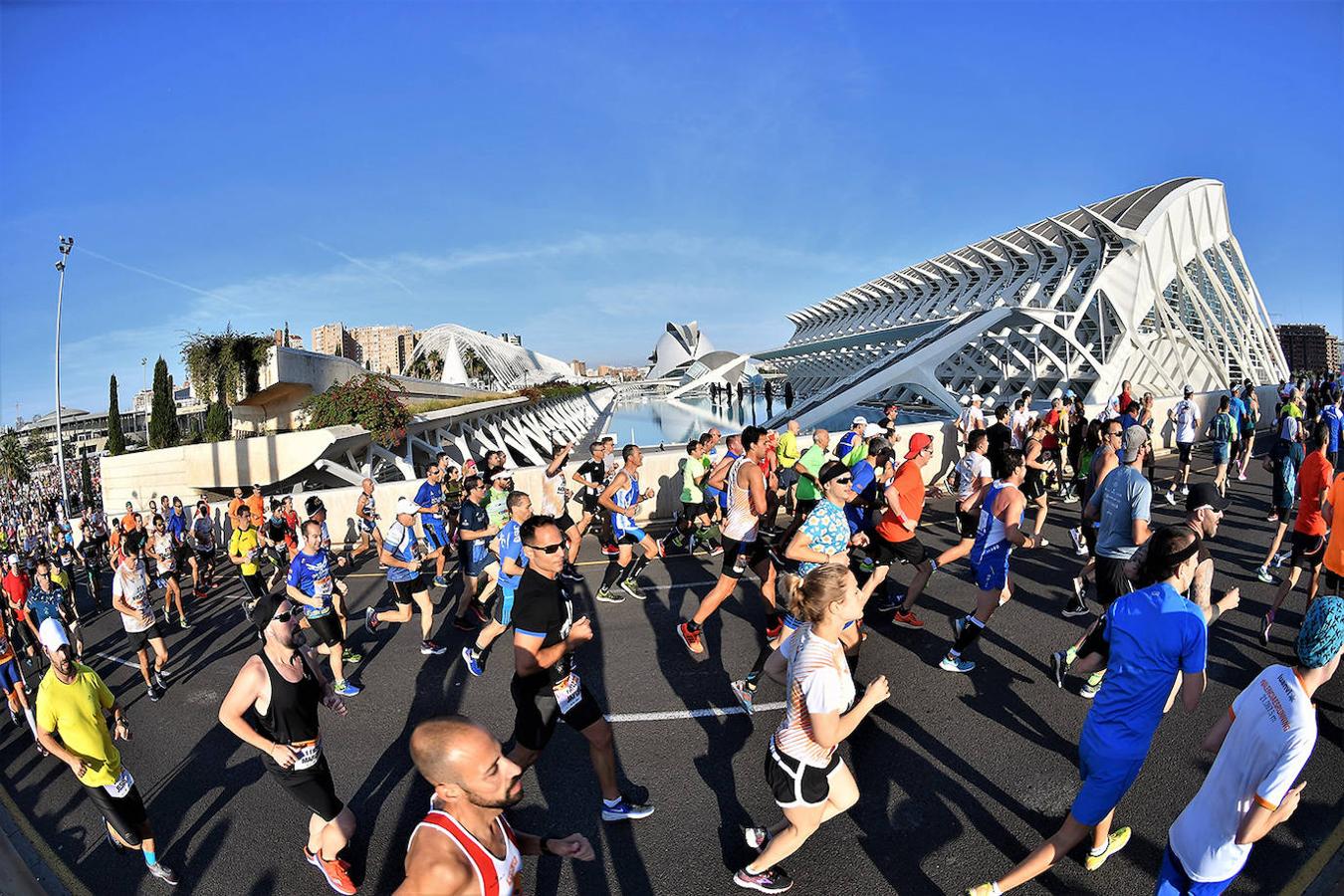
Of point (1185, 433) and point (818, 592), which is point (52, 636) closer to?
point (818, 592)

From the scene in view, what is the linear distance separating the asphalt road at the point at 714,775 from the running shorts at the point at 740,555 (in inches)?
33.6

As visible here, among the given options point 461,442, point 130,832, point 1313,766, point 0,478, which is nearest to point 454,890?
point 130,832

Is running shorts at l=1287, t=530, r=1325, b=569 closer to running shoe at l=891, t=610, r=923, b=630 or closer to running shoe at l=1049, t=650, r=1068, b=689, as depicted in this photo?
running shoe at l=1049, t=650, r=1068, b=689

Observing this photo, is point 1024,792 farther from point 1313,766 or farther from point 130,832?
point 130,832

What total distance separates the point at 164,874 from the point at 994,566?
585 cm

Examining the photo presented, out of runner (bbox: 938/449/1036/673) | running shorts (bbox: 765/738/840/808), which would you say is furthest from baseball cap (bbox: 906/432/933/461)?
running shorts (bbox: 765/738/840/808)

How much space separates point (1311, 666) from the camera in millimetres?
2279

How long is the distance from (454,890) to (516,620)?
1.91 meters

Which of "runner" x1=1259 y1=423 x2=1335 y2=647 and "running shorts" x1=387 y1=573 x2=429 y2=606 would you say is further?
"running shorts" x1=387 y1=573 x2=429 y2=606

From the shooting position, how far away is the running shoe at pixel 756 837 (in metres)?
3.39

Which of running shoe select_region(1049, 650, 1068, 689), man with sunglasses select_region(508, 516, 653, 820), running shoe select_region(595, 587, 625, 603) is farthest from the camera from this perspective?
running shoe select_region(595, 587, 625, 603)

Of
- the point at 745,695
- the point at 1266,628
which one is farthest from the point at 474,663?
the point at 1266,628

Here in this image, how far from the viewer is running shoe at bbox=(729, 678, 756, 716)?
197 inches

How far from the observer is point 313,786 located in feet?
11.2
